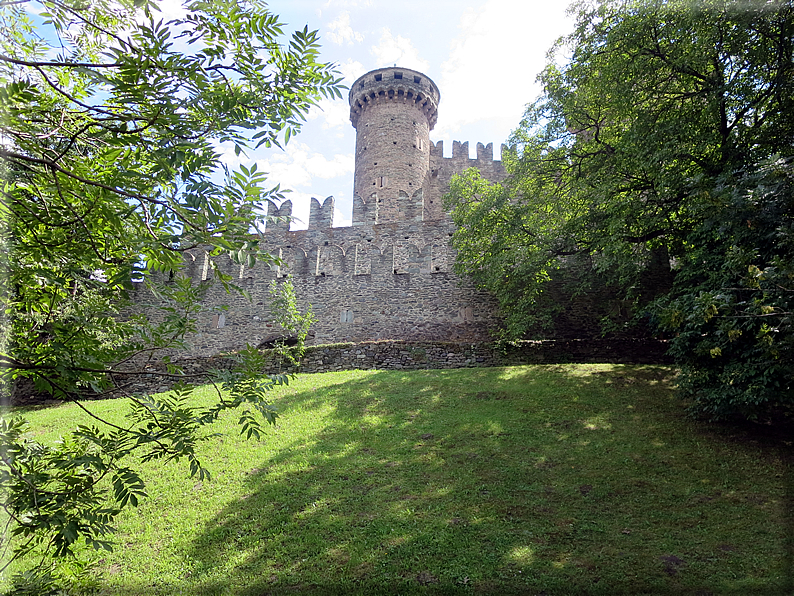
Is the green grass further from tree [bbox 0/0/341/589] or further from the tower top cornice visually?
the tower top cornice

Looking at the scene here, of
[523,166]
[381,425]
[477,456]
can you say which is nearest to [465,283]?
[523,166]

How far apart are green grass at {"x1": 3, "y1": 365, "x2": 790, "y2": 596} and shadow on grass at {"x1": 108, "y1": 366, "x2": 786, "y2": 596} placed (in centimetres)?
2

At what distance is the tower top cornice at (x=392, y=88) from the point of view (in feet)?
80.7

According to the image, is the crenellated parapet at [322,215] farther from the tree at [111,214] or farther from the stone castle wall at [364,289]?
the tree at [111,214]

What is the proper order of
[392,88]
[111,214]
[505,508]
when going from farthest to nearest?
[392,88] → [505,508] → [111,214]

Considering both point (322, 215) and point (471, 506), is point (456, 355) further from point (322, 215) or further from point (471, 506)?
point (322, 215)

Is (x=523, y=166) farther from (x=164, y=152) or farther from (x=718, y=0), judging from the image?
(x=164, y=152)

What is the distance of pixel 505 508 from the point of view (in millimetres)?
5789

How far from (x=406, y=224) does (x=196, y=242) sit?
14.7m

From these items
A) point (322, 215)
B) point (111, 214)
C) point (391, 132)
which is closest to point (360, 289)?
point (322, 215)

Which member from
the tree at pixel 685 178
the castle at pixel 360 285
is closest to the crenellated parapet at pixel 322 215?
the castle at pixel 360 285

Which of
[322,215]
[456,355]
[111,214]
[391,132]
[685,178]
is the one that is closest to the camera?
[111,214]

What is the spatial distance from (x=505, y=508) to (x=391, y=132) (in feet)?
70.6

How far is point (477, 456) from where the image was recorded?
7.25m
